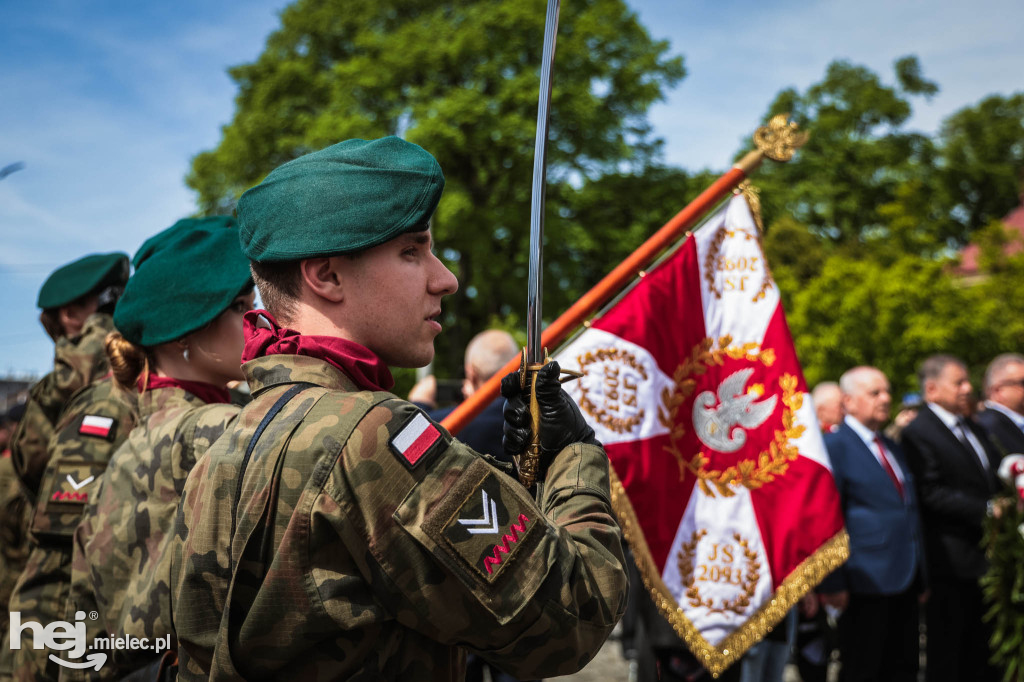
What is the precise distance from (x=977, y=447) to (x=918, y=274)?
47.5 feet

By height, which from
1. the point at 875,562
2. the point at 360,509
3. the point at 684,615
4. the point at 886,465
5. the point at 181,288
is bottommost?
the point at 875,562

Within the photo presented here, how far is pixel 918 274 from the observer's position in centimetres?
1952

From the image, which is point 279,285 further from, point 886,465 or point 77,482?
point 886,465

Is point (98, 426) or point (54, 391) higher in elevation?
point (54, 391)

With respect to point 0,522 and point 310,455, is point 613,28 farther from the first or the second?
point 310,455

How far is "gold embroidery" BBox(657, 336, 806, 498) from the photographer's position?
11.7 feet

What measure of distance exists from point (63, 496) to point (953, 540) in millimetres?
5625

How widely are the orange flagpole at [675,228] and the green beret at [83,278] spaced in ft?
5.43

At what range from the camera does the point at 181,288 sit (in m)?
2.37

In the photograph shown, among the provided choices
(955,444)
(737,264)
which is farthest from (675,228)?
(955,444)

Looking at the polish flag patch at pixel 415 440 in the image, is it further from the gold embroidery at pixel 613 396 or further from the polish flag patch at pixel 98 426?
the gold embroidery at pixel 613 396

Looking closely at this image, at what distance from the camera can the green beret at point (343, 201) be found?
4.60 ft

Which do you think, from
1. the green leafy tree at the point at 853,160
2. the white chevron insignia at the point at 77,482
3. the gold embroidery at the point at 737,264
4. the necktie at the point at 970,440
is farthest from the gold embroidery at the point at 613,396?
the green leafy tree at the point at 853,160

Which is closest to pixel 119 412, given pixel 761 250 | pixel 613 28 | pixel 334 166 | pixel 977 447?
pixel 334 166
